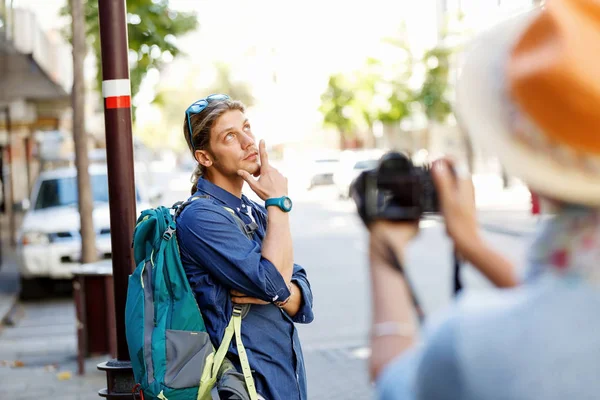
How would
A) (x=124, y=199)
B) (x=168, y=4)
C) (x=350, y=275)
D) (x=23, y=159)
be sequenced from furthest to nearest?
(x=23, y=159)
(x=350, y=275)
(x=168, y=4)
(x=124, y=199)

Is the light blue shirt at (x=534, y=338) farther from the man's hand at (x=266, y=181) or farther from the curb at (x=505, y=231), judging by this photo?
the curb at (x=505, y=231)

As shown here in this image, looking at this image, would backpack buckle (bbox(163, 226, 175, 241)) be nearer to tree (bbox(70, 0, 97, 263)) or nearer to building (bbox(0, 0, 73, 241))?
tree (bbox(70, 0, 97, 263))

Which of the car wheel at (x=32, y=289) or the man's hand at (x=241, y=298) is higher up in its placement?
the man's hand at (x=241, y=298)

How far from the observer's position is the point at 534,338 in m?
1.09

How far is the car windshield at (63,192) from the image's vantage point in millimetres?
12570

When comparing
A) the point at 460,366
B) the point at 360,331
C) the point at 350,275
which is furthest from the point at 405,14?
the point at 460,366

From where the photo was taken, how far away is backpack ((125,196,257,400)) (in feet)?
8.64

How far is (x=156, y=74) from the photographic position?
1209 cm

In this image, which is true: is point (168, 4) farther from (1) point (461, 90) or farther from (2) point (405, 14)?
(2) point (405, 14)

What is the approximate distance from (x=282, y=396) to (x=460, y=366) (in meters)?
1.73

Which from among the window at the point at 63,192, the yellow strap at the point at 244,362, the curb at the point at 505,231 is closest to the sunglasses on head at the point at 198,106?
the yellow strap at the point at 244,362

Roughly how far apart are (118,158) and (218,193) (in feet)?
4.02

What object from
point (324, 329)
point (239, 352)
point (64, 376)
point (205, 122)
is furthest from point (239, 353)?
point (324, 329)

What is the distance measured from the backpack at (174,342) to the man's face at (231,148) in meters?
0.34
